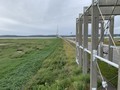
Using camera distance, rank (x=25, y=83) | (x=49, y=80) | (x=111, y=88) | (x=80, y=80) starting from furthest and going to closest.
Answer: (x=25, y=83) < (x=49, y=80) < (x=80, y=80) < (x=111, y=88)

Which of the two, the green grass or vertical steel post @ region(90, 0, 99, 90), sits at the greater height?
vertical steel post @ region(90, 0, 99, 90)

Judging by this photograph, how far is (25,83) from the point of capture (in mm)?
13578

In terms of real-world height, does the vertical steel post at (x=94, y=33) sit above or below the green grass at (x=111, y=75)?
above

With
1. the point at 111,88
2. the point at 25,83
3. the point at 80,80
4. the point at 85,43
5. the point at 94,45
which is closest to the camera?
the point at 94,45

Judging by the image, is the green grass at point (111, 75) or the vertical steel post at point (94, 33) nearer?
the vertical steel post at point (94, 33)

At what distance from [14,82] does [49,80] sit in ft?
7.94

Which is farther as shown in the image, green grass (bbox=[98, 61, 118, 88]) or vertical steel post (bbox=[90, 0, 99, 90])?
green grass (bbox=[98, 61, 118, 88])

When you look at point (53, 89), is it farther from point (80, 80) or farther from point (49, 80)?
point (49, 80)

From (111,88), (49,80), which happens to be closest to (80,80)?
(111,88)

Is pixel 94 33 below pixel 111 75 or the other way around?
the other way around

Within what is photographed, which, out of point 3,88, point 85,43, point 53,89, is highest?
point 85,43

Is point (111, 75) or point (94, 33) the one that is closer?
point (94, 33)

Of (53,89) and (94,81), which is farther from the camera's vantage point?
(53,89)

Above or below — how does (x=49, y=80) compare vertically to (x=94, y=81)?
below
